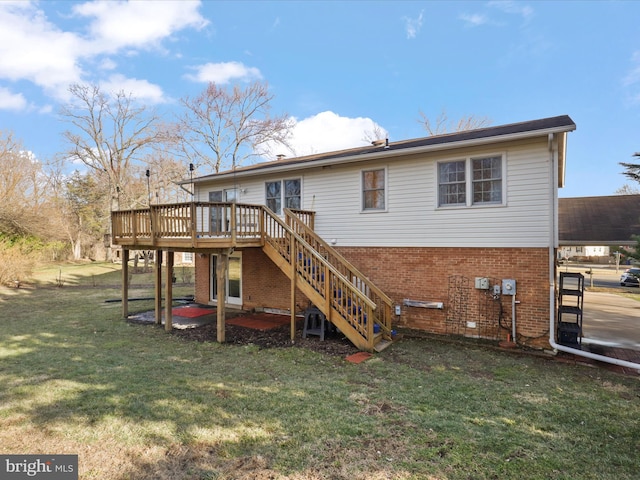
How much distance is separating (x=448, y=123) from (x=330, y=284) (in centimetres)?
2426

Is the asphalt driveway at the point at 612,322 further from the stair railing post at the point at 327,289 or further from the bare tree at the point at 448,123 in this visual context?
the bare tree at the point at 448,123

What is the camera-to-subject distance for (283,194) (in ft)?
35.7

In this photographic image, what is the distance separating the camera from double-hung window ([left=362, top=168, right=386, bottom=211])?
921 centimetres

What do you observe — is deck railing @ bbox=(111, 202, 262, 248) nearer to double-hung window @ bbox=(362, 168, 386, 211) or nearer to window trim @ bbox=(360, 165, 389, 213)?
window trim @ bbox=(360, 165, 389, 213)

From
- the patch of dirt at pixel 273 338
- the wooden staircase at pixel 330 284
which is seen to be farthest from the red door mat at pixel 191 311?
the wooden staircase at pixel 330 284

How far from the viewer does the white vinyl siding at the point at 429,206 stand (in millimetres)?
7327

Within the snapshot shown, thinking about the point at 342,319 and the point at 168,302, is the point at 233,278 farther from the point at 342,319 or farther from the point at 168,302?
the point at 342,319

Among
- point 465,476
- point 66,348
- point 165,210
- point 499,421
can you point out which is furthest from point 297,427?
point 165,210

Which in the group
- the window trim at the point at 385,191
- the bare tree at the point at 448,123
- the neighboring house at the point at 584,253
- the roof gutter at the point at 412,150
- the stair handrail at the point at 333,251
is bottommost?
the neighboring house at the point at 584,253

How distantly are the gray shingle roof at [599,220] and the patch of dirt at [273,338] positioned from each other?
7504mm

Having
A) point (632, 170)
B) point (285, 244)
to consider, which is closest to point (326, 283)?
point (285, 244)

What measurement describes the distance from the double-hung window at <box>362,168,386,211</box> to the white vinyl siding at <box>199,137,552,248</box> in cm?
13

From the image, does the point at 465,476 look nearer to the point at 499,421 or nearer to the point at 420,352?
the point at 499,421

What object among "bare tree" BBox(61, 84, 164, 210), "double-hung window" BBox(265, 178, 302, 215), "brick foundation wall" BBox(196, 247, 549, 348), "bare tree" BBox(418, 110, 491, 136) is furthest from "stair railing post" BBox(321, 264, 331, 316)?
"bare tree" BBox(61, 84, 164, 210)
